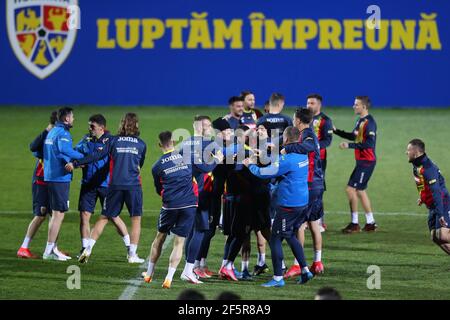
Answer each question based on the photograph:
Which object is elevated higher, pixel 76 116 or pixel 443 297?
pixel 76 116

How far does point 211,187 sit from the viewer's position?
39.9 ft

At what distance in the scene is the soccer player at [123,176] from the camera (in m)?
12.6

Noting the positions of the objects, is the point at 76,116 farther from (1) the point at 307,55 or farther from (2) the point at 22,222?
(2) the point at 22,222

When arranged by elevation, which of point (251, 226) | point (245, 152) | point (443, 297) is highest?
point (245, 152)

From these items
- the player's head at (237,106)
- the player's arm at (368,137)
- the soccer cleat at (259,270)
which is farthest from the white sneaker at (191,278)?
the player's arm at (368,137)

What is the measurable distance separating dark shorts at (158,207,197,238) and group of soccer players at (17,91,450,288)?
0.04 feet

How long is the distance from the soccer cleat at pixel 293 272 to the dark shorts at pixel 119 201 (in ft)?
7.12

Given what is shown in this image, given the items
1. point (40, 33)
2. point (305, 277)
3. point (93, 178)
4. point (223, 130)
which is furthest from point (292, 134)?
point (40, 33)

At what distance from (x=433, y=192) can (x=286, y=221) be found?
1983mm

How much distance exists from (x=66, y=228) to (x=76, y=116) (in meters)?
10.4

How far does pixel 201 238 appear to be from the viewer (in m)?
11.8

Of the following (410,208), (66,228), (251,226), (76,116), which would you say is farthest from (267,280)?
(76,116)

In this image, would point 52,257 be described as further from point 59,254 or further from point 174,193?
point 174,193

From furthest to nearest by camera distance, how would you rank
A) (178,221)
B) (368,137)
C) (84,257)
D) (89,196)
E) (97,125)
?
1. (368,137)
2. (89,196)
3. (97,125)
4. (84,257)
5. (178,221)
